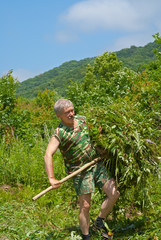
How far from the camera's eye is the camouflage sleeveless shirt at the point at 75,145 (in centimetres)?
298

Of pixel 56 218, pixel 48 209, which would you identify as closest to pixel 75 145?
pixel 56 218

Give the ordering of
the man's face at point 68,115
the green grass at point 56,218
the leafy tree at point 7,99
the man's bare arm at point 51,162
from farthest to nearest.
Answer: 1. the leafy tree at point 7,99
2. the green grass at point 56,218
3. the man's face at point 68,115
4. the man's bare arm at point 51,162

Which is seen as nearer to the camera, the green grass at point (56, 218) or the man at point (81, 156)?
the man at point (81, 156)

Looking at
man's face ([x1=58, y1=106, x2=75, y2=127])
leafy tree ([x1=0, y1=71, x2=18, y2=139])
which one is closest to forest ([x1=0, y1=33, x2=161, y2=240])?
man's face ([x1=58, y1=106, x2=75, y2=127])

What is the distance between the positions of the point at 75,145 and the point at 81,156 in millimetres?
146

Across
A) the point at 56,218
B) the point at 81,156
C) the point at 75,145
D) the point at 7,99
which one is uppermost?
the point at 7,99

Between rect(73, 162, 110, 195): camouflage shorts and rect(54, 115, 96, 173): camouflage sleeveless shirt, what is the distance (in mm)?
115

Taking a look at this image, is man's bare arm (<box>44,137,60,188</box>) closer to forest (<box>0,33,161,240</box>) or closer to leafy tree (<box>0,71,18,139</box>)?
forest (<box>0,33,161,240</box>)

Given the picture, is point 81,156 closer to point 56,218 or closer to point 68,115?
point 68,115

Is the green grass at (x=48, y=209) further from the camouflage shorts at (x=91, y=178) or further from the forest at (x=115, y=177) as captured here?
the camouflage shorts at (x=91, y=178)

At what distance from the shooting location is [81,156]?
3.00 metres

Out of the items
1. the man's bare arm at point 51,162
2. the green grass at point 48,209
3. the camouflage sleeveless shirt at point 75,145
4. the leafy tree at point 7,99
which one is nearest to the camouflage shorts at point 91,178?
the camouflage sleeveless shirt at point 75,145

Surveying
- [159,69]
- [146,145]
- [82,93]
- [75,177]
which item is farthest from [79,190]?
[82,93]

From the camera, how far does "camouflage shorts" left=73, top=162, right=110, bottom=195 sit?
9.77ft
